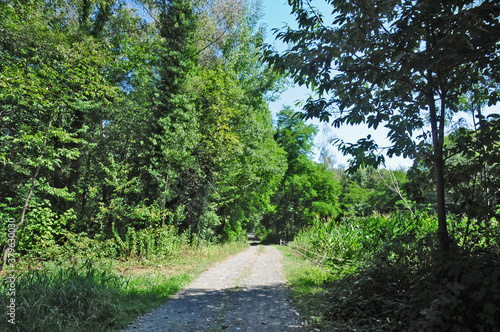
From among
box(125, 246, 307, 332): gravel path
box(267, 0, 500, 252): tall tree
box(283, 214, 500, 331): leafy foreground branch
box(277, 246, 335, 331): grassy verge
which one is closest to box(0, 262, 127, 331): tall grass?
box(125, 246, 307, 332): gravel path

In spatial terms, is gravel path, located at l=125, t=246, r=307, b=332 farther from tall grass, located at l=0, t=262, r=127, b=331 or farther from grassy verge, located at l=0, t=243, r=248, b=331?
tall grass, located at l=0, t=262, r=127, b=331

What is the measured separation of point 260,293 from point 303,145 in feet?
86.1

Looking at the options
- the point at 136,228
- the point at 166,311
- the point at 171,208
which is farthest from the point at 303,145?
the point at 166,311

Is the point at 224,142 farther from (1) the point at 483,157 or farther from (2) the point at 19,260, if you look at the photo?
(1) the point at 483,157

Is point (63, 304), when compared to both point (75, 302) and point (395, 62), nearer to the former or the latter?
point (75, 302)

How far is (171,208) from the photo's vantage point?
12531mm

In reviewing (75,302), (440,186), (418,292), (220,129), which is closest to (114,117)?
(220,129)

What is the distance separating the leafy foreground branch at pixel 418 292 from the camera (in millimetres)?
2725

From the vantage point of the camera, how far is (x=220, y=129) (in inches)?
525

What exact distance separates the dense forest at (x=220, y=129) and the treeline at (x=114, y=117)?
3.4 inches

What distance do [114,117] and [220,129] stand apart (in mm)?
5581

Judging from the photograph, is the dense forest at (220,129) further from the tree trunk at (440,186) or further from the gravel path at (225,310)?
the gravel path at (225,310)

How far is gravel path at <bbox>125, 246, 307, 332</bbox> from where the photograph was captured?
432 centimetres

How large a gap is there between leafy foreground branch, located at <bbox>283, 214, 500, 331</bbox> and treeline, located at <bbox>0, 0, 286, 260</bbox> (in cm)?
788
